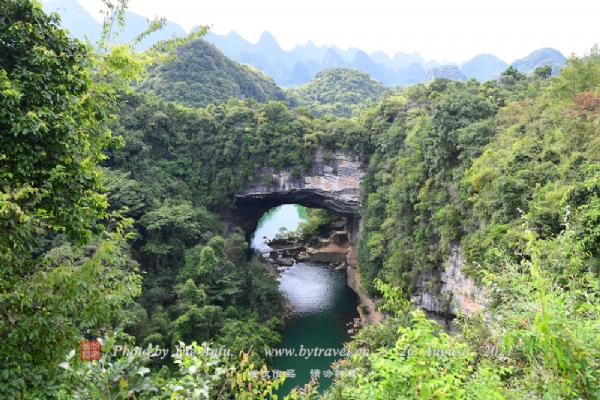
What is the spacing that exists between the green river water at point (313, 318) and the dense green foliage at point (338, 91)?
16.6 m

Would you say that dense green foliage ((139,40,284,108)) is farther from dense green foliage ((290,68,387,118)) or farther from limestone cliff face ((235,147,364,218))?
dense green foliage ((290,68,387,118))

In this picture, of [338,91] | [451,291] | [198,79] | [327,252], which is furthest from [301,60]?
[451,291]

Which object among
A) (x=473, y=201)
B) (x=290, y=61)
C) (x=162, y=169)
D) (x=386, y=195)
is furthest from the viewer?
(x=290, y=61)

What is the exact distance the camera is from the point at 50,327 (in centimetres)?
233

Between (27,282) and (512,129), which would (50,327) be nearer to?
(27,282)

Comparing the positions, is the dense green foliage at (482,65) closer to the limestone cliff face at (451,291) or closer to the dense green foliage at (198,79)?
the dense green foliage at (198,79)

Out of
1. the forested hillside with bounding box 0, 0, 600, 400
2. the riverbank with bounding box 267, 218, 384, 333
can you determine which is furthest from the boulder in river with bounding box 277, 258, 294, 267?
the forested hillside with bounding box 0, 0, 600, 400

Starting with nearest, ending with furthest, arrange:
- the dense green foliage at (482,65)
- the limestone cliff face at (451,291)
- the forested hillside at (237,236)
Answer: the forested hillside at (237,236)
the limestone cliff face at (451,291)
the dense green foliage at (482,65)

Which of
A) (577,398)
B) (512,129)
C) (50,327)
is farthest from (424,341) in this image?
(512,129)

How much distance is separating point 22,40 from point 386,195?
11728 mm

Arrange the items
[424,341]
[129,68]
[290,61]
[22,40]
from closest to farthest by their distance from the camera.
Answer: [424,341], [22,40], [129,68], [290,61]

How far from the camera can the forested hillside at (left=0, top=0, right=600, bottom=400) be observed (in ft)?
6.81

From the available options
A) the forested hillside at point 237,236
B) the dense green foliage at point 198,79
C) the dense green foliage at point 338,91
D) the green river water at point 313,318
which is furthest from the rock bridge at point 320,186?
the dense green foliage at point 338,91

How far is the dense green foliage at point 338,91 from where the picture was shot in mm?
32094
